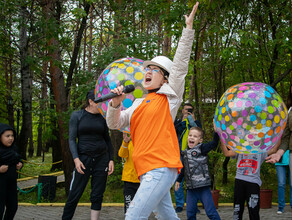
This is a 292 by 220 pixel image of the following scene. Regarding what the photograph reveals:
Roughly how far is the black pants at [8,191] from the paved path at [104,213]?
1.58 m

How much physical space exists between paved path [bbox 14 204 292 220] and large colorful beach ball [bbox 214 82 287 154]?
8.87 ft

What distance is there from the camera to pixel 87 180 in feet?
16.9

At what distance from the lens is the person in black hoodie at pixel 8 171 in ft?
16.2

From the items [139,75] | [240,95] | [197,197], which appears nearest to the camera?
[139,75]

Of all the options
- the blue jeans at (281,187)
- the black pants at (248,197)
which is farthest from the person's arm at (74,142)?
the blue jeans at (281,187)

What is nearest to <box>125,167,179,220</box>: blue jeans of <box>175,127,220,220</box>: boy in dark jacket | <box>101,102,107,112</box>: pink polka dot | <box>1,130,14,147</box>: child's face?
<box>101,102,107,112</box>: pink polka dot

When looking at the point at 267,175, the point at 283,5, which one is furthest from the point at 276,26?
the point at 267,175

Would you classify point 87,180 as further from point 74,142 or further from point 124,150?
point 124,150

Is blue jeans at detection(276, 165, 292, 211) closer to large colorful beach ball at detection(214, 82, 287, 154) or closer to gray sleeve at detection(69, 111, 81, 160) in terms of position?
large colorful beach ball at detection(214, 82, 287, 154)

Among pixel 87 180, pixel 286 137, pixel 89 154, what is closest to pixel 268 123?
pixel 286 137

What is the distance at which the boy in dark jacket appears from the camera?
518cm

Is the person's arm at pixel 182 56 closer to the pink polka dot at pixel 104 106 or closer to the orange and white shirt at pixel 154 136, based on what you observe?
the orange and white shirt at pixel 154 136

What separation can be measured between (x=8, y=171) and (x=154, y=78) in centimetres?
298

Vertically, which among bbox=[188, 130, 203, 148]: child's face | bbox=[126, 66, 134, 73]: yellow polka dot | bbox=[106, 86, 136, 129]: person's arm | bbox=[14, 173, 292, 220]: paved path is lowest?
bbox=[14, 173, 292, 220]: paved path
